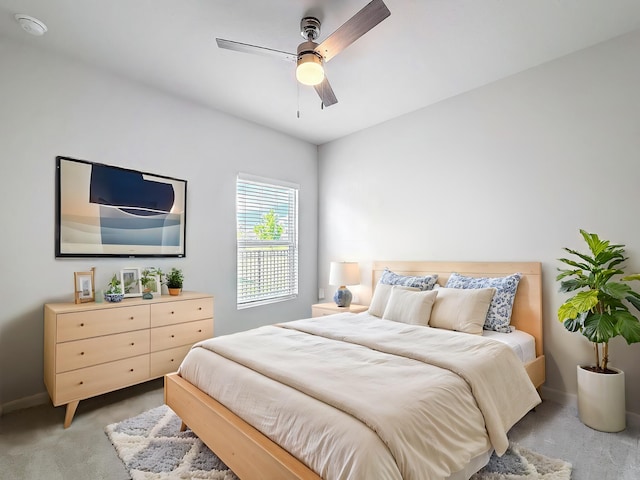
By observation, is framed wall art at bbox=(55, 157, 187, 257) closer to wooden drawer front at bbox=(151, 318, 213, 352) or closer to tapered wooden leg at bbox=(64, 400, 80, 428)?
wooden drawer front at bbox=(151, 318, 213, 352)

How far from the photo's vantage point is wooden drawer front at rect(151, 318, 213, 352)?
280cm

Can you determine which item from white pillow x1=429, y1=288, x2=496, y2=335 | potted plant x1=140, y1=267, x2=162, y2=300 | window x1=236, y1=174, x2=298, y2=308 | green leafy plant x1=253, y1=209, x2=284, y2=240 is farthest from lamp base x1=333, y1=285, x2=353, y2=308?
potted plant x1=140, y1=267, x2=162, y2=300

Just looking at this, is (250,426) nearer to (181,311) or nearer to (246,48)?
(181,311)

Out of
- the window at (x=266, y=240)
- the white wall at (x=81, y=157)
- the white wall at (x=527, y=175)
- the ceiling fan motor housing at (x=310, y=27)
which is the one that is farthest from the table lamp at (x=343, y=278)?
the ceiling fan motor housing at (x=310, y=27)

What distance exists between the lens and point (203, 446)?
2057mm

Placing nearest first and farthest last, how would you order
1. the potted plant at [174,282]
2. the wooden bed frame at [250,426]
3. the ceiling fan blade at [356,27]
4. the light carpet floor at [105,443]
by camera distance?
the wooden bed frame at [250,426] → the ceiling fan blade at [356,27] → the light carpet floor at [105,443] → the potted plant at [174,282]

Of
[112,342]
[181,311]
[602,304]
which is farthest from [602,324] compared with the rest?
[112,342]

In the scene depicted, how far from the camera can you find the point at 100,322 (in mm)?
2475

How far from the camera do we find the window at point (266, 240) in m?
3.99

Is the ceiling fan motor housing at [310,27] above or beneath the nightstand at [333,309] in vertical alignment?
above

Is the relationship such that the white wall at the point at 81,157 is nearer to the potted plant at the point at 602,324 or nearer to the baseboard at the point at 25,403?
the baseboard at the point at 25,403

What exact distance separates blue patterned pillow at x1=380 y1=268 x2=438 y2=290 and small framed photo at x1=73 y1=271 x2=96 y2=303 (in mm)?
2673

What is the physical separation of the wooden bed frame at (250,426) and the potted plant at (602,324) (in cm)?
35

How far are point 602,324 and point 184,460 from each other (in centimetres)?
272
